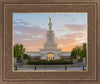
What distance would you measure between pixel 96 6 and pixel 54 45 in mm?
4457

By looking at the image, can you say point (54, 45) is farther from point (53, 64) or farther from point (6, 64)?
point (6, 64)

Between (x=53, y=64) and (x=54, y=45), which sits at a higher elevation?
(x=54, y=45)

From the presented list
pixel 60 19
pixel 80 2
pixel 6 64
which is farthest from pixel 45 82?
pixel 60 19

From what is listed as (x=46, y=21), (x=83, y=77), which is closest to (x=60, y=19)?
(x=46, y=21)

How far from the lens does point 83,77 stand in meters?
1.94

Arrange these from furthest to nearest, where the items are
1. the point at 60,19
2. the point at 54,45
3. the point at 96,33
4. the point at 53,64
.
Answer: the point at 54,45, the point at 53,64, the point at 60,19, the point at 96,33

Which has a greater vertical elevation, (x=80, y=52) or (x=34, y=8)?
(x=34, y=8)

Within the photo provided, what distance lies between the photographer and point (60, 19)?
14.2 feet

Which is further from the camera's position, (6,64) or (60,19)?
(60,19)

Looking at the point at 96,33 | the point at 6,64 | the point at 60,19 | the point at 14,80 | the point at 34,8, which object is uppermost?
the point at 60,19

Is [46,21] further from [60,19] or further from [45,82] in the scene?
[45,82]

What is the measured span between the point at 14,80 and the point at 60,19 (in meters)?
2.85

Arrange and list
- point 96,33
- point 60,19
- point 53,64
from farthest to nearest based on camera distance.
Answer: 1. point 53,64
2. point 60,19
3. point 96,33

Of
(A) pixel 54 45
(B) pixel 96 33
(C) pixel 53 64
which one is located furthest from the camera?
(A) pixel 54 45
